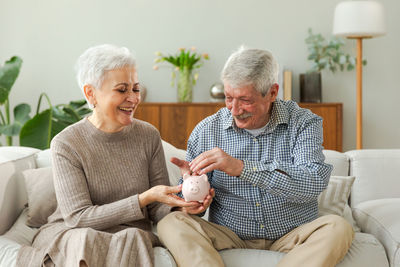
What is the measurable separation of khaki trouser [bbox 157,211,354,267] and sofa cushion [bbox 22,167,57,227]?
59cm

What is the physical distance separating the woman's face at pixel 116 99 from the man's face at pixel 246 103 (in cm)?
38

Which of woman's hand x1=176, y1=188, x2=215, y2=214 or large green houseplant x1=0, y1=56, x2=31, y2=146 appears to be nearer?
woman's hand x1=176, y1=188, x2=215, y2=214

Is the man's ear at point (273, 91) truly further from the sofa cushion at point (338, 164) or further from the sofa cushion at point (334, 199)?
the sofa cushion at point (338, 164)

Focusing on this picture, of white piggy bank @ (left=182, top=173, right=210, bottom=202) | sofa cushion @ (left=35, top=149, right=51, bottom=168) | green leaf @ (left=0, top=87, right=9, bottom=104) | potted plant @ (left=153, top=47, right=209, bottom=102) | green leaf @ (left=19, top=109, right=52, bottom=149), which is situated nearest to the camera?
white piggy bank @ (left=182, top=173, right=210, bottom=202)

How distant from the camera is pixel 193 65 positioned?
4766mm

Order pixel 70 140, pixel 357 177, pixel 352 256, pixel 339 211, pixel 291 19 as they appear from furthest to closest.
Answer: pixel 291 19 < pixel 357 177 < pixel 339 211 < pixel 70 140 < pixel 352 256

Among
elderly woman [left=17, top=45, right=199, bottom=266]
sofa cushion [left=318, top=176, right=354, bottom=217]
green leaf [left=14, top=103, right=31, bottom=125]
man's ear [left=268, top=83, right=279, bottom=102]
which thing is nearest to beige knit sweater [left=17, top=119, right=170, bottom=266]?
elderly woman [left=17, top=45, right=199, bottom=266]

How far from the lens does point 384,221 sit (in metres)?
2.30

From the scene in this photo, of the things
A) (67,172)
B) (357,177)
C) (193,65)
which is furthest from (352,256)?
(193,65)

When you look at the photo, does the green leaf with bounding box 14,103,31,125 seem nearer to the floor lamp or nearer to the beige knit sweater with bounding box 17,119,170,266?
the beige knit sweater with bounding box 17,119,170,266

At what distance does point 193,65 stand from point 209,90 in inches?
10.3

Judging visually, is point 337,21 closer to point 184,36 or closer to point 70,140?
point 184,36

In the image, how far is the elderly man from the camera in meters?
1.89

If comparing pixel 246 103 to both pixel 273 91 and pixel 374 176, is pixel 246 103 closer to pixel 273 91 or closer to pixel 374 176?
pixel 273 91
